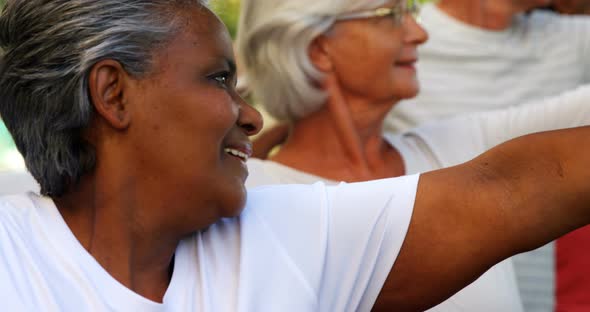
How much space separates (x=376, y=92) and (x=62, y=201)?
1.15 meters

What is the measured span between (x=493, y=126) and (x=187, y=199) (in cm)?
112

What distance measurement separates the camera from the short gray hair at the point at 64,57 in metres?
1.69

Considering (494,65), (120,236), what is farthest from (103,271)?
(494,65)

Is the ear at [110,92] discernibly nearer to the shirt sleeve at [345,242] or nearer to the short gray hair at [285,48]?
the shirt sleeve at [345,242]

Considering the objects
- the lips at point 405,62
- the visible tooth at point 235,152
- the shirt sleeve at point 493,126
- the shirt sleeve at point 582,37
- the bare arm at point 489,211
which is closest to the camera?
the bare arm at point 489,211

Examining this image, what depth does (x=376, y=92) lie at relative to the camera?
2752 mm

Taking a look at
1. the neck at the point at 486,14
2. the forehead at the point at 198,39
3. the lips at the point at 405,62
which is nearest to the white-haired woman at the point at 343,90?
the lips at the point at 405,62

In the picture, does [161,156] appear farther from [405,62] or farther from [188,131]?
[405,62]

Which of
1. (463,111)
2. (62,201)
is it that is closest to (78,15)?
(62,201)

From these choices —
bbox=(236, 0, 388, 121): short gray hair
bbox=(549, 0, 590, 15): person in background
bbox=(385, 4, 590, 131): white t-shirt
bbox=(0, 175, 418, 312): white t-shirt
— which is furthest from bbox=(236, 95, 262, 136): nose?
bbox=(549, 0, 590, 15): person in background

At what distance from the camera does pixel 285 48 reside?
2734mm

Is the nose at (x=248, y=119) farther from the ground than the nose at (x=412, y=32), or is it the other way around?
the nose at (x=248, y=119)

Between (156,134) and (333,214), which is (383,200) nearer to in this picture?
(333,214)

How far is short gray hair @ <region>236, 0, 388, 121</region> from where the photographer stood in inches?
105
